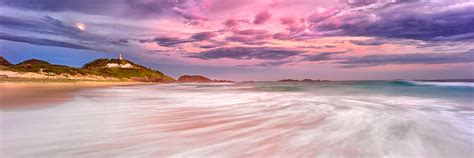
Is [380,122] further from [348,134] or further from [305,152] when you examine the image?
[305,152]

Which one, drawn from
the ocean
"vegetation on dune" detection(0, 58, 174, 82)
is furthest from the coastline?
"vegetation on dune" detection(0, 58, 174, 82)

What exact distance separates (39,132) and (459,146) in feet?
24.2

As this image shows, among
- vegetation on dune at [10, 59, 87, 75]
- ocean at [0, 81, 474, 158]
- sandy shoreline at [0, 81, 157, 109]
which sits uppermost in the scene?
vegetation on dune at [10, 59, 87, 75]

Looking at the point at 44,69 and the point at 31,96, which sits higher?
the point at 44,69

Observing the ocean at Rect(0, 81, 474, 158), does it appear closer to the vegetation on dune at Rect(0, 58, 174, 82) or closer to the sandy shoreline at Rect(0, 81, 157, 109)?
the sandy shoreline at Rect(0, 81, 157, 109)

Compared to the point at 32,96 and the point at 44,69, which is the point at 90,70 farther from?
the point at 32,96

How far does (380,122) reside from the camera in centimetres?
629

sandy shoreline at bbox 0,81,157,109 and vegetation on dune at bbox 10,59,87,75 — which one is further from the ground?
vegetation on dune at bbox 10,59,87,75

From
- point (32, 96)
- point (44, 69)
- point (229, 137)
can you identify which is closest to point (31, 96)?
point (32, 96)

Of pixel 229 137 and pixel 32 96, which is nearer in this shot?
pixel 229 137

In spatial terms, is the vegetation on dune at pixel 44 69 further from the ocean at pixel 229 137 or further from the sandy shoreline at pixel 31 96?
the ocean at pixel 229 137

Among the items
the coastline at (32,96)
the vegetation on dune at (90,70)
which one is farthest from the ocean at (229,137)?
the vegetation on dune at (90,70)

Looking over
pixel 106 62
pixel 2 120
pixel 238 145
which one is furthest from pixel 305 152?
pixel 106 62

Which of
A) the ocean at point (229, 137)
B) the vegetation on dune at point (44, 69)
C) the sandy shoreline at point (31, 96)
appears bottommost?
the ocean at point (229, 137)
